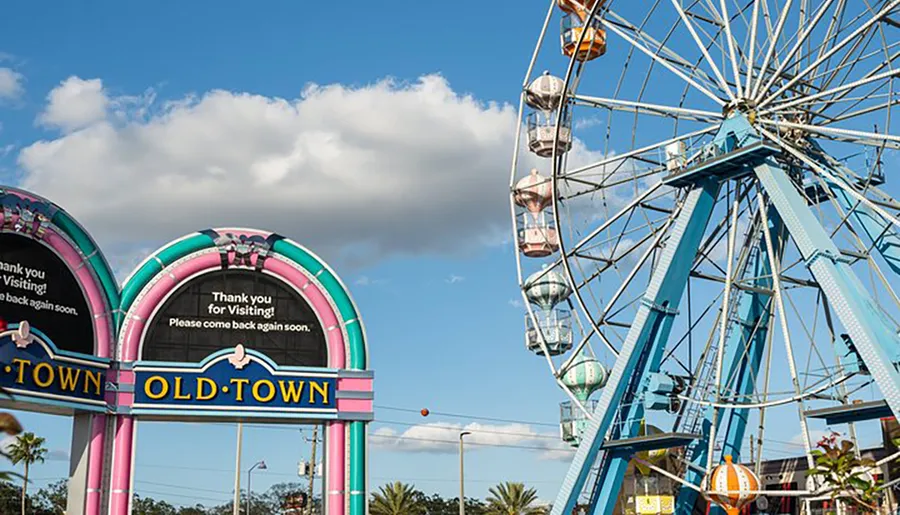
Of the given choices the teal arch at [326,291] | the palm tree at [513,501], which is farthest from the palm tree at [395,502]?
the teal arch at [326,291]

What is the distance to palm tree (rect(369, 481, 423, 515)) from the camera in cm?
6419

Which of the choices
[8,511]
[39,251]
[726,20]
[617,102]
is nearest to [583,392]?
[617,102]

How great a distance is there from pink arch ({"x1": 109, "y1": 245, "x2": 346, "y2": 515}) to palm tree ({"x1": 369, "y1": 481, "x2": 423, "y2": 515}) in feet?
119

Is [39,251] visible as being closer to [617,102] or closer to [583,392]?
[617,102]

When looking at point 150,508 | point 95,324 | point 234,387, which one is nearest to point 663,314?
point 234,387

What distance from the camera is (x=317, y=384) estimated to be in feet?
96.5

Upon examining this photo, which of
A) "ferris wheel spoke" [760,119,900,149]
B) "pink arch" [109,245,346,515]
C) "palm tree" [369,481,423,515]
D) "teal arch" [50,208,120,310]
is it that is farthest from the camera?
"palm tree" [369,481,423,515]

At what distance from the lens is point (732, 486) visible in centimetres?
2450

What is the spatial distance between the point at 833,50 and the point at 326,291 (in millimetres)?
15195

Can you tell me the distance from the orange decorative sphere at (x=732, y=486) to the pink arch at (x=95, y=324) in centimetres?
1571

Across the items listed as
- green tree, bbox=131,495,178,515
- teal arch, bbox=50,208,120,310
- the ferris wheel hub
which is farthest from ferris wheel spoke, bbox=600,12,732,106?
green tree, bbox=131,495,178,515

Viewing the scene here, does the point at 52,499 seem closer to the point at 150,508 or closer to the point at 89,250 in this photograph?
the point at 150,508

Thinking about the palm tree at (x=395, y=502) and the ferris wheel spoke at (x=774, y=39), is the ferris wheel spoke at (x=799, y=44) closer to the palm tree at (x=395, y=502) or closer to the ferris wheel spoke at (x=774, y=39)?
the ferris wheel spoke at (x=774, y=39)

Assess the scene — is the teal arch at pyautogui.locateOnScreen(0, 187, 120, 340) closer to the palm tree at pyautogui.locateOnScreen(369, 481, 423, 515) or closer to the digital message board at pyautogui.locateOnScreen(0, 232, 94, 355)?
the digital message board at pyautogui.locateOnScreen(0, 232, 94, 355)
